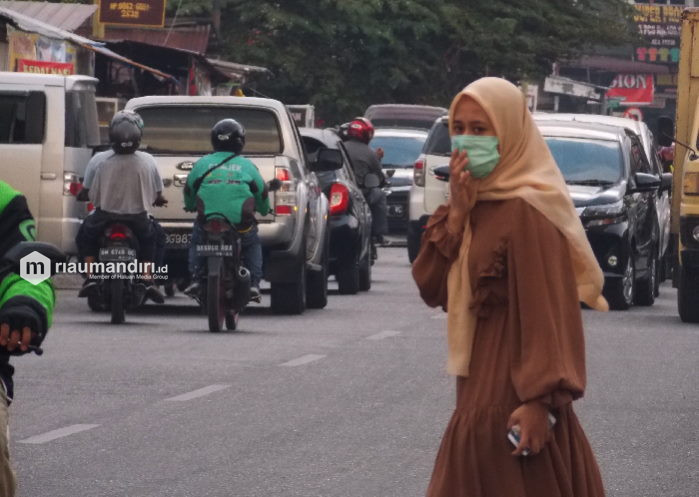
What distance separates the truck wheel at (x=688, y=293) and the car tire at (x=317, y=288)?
3134mm

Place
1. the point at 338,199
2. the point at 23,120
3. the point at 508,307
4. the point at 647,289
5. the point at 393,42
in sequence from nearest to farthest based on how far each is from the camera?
the point at 508,307
the point at 23,120
the point at 647,289
the point at 338,199
the point at 393,42

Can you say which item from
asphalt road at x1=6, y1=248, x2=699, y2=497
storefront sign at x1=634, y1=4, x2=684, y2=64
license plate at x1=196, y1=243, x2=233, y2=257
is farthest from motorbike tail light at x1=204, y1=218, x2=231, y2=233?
storefront sign at x1=634, y1=4, x2=684, y2=64

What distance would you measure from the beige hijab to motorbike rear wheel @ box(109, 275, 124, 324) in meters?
10.9

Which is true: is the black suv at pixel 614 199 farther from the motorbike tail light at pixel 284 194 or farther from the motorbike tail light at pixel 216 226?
the motorbike tail light at pixel 216 226

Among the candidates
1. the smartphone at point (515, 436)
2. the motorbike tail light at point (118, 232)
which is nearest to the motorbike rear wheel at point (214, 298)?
the motorbike tail light at point (118, 232)

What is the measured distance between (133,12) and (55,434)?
2392 centimetres

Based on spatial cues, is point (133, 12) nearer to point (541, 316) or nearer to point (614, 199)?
point (614, 199)

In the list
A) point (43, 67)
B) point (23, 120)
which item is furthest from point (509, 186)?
point (43, 67)

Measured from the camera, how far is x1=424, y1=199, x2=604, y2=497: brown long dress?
5.07 m

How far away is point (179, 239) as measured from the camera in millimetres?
17219

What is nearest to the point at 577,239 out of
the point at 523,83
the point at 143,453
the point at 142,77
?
the point at 143,453

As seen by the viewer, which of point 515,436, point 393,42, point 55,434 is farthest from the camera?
point 393,42

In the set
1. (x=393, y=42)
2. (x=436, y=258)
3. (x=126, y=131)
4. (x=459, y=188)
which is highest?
(x=459, y=188)

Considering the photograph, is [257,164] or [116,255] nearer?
[116,255]
